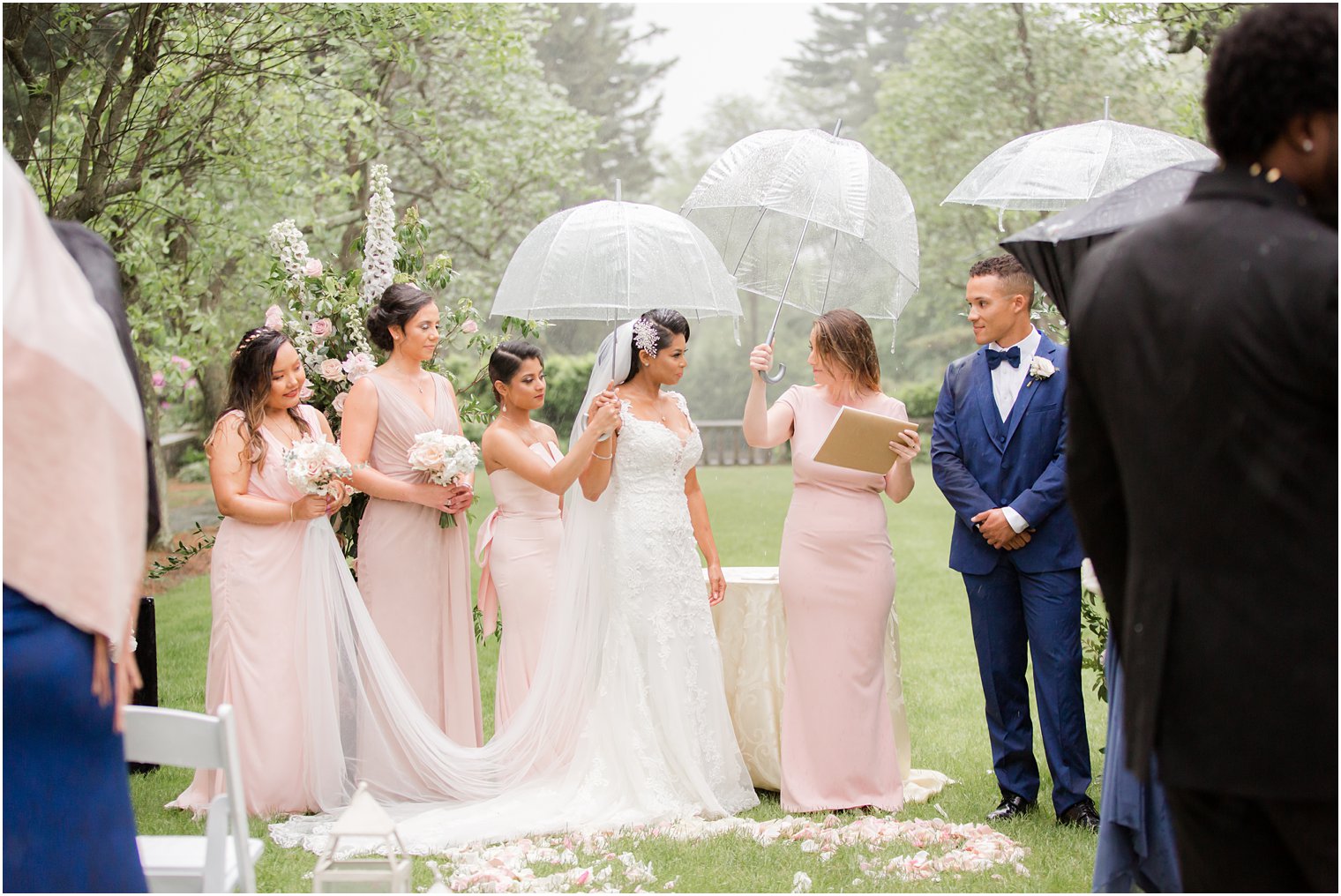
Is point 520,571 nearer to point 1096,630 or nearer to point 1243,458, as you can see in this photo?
point 1096,630

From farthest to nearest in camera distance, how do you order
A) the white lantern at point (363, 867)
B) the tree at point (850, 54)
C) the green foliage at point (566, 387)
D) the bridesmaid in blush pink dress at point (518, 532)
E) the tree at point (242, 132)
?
the tree at point (850, 54), the green foliage at point (566, 387), the tree at point (242, 132), the bridesmaid in blush pink dress at point (518, 532), the white lantern at point (363, 867)

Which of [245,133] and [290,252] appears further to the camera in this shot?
[245,133]

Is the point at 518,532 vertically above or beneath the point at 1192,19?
beneath

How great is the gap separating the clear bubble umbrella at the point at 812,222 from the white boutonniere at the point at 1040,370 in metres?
0.62

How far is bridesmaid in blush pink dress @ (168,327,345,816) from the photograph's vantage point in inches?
208

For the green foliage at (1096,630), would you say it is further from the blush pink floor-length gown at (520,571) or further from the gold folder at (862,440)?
the blush pink floor-length gown at (520,571)

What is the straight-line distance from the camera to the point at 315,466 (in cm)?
509

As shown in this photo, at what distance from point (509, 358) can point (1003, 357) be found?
2.15 meters

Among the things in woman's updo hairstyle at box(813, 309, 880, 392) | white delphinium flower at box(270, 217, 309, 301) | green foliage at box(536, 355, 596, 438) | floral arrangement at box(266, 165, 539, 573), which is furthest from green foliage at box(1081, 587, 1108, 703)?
green foliage at box(536, 355, 596, 438)

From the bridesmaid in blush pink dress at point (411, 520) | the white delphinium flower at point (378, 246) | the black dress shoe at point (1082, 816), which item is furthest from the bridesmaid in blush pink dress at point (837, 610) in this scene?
the white delphinium flower at point (378, 246)

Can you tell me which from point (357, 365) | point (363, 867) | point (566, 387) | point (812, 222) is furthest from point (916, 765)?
point (566, 387)

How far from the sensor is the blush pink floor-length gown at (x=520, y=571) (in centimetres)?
567

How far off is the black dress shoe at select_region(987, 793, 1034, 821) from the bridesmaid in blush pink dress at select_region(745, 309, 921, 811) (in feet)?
1.36

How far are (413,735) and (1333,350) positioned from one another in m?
4.23
